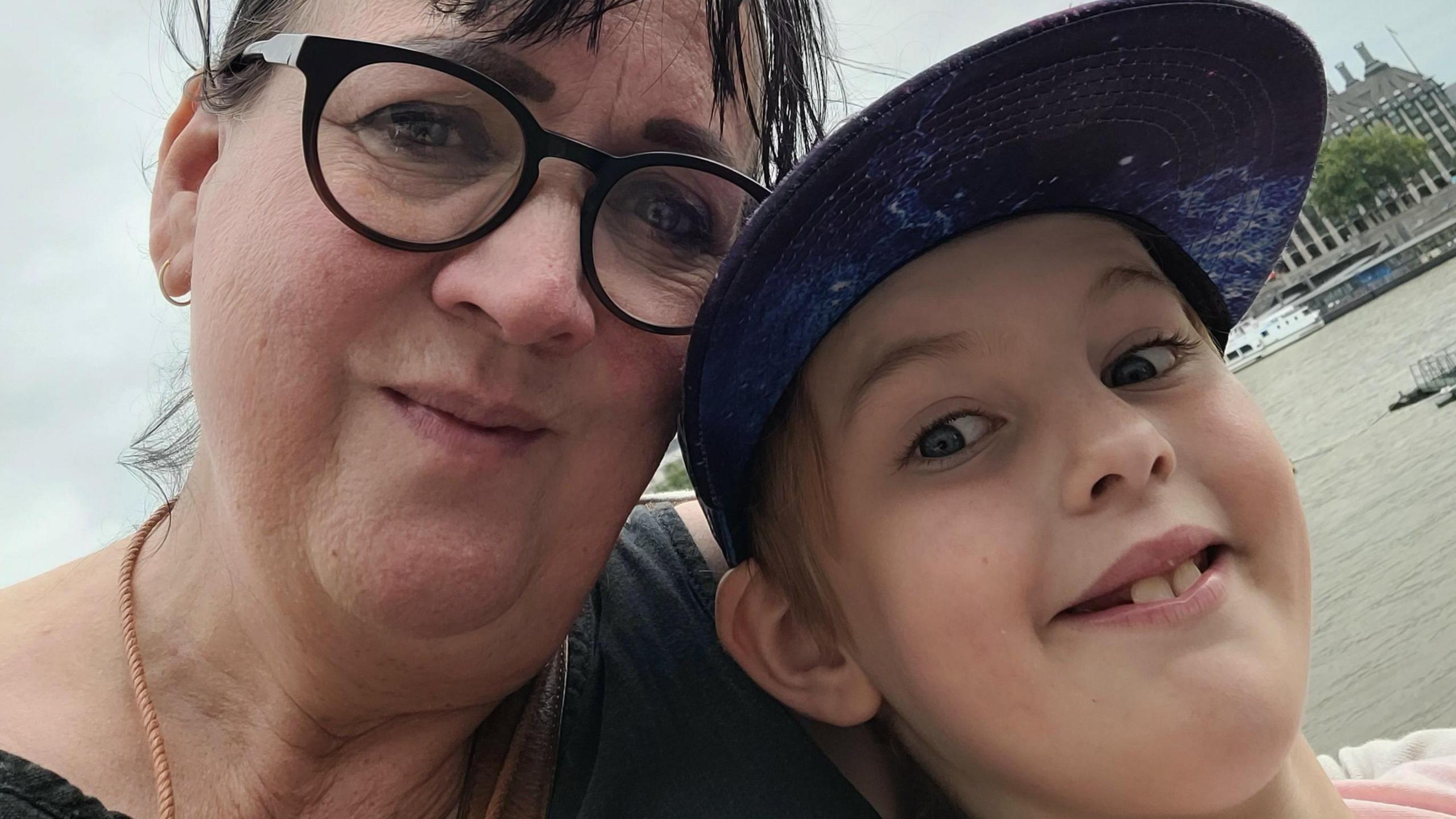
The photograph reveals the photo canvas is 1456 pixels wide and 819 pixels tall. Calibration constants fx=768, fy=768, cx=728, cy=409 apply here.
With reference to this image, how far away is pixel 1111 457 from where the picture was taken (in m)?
0.83

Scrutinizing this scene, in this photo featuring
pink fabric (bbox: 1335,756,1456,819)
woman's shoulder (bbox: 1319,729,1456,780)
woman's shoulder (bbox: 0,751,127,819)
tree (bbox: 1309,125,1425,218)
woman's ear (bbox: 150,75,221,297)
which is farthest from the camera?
tree (bbox: 1309,125,1425,218)

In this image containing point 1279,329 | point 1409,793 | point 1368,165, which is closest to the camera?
point 1409,793

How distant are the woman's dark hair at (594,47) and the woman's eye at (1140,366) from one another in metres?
0.59

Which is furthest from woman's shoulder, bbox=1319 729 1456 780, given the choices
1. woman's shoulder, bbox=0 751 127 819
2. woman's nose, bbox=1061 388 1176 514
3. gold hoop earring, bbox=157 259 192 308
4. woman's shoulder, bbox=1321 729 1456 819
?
gold hoop earring, bbox=157 259 192 308

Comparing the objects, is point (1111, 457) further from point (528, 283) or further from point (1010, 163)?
point (528, 283)

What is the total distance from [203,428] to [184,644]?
1.07 ft

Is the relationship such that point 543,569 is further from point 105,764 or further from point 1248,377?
point 1248,377

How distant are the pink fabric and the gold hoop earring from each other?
188cm

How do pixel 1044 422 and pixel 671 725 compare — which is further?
pixel 671 725

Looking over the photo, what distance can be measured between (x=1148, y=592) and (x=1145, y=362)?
309 mm

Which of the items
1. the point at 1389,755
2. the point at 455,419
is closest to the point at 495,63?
the point at 455,419

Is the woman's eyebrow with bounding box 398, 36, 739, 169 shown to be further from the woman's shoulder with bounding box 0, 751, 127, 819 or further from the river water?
the river water

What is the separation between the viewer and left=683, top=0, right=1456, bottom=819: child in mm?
838

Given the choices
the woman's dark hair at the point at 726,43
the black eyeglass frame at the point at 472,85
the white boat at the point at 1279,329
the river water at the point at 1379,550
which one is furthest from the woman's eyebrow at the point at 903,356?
the white boat at the point at 1279,329
